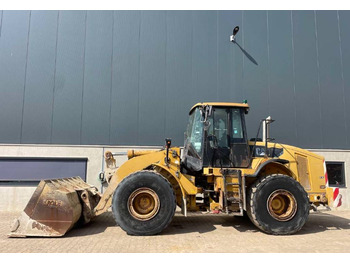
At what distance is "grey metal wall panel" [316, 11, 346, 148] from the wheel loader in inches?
171

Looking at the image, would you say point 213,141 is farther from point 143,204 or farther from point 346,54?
point 346,54

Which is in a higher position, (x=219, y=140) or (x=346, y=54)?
(x=346, y=54)

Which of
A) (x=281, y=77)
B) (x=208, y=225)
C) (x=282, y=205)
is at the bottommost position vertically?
(x=208, y=225)

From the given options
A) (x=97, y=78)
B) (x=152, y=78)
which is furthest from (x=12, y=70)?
(x=152, y=78)

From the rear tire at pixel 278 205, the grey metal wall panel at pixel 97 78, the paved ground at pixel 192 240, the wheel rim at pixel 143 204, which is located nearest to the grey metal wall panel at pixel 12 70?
the grey metal wall panel at pixel 97 78

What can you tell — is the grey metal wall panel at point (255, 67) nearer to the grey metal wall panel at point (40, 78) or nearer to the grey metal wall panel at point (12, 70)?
the grey metal wall panel at point (40, 78)

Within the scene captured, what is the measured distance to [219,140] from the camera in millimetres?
6262

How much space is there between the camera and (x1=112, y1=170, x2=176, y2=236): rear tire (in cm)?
544

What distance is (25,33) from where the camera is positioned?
9.69 m

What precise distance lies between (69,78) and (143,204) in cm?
617

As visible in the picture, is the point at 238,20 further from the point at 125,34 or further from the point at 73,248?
the point at 73,248

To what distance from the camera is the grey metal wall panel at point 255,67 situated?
9.97m

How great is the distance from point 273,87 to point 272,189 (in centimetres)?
550

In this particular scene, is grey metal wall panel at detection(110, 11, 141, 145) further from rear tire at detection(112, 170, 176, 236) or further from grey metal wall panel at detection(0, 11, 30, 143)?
rear tire at detection(112, 170, 176, 236)
